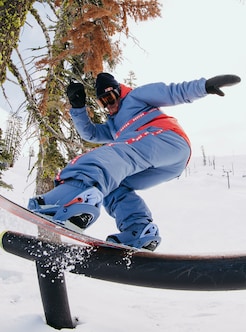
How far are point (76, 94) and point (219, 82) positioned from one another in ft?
3.72

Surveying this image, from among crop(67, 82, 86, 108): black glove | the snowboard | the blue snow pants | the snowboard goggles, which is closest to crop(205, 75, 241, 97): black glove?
the blue snow pants

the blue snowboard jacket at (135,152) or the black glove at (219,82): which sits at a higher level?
the black glove at (219,82)

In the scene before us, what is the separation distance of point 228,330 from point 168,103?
171cm

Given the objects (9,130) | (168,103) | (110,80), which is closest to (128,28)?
(110,80)

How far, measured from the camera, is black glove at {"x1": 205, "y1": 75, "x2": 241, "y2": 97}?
7.07 feet

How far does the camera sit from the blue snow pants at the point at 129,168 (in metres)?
1.87

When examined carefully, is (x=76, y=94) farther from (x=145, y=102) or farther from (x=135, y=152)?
(x=135, y=152)

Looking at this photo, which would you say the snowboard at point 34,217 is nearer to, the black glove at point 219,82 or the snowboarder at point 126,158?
the snowboarder at point 126,158

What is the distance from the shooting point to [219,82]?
2.16m

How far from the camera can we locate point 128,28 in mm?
5277

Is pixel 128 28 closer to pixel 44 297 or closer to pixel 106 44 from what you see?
pixel 106 44

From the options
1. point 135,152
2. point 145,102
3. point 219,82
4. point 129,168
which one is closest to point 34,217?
point 129,168

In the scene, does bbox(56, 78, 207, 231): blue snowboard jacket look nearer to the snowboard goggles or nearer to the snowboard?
the snowboard goggles

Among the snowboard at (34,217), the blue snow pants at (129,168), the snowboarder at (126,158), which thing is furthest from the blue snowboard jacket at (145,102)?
the snowboard at (34,217)
